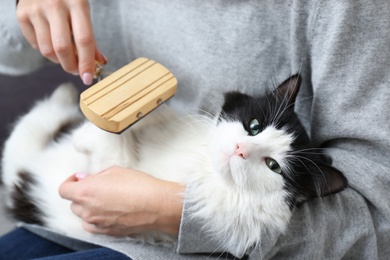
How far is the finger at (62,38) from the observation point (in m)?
1.03

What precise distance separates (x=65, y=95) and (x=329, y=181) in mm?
955

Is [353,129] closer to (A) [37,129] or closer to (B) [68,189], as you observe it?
(B) [68,189]

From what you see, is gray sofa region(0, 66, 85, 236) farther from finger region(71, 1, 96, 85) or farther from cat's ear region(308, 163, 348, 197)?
cat's ear region(308, 163, 348, 197)

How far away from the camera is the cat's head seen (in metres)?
0.95

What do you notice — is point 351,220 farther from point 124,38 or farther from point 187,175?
point 124,38

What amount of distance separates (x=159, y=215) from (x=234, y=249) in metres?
0.21

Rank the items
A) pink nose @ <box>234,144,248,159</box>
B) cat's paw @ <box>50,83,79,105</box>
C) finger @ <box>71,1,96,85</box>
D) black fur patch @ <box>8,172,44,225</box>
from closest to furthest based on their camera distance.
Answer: pink nose @ <box>234,144,248,159</box> < finger @ <box>71,1,96,85</box> < black fur patch @ <box>8,172,44,225</box> < cat's paw @ <box>50,83,79,105</box>

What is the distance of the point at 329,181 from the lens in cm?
95

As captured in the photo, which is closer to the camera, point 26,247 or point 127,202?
point 127,202

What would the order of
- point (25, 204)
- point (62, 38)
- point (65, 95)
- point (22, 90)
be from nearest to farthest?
1. point (62, 38)
2. point (25, 204)
3. point (65, 95)
4. point (22, 90)

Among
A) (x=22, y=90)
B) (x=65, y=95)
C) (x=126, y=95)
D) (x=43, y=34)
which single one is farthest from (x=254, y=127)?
(x=22, y=90)

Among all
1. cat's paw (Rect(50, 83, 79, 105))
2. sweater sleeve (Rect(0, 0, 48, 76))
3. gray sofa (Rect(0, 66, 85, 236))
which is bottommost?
gray sofa (Rect(0, 66, 85, 236))

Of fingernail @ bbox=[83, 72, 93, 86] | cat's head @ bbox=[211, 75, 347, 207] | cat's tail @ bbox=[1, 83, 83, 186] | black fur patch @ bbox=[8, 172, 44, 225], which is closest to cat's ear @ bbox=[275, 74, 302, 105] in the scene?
cat's head @ bbox=[211, 75, 347, 207]

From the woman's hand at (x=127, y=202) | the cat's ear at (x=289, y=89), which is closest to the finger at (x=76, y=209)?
the woman's hand at (x=127, y=202)
